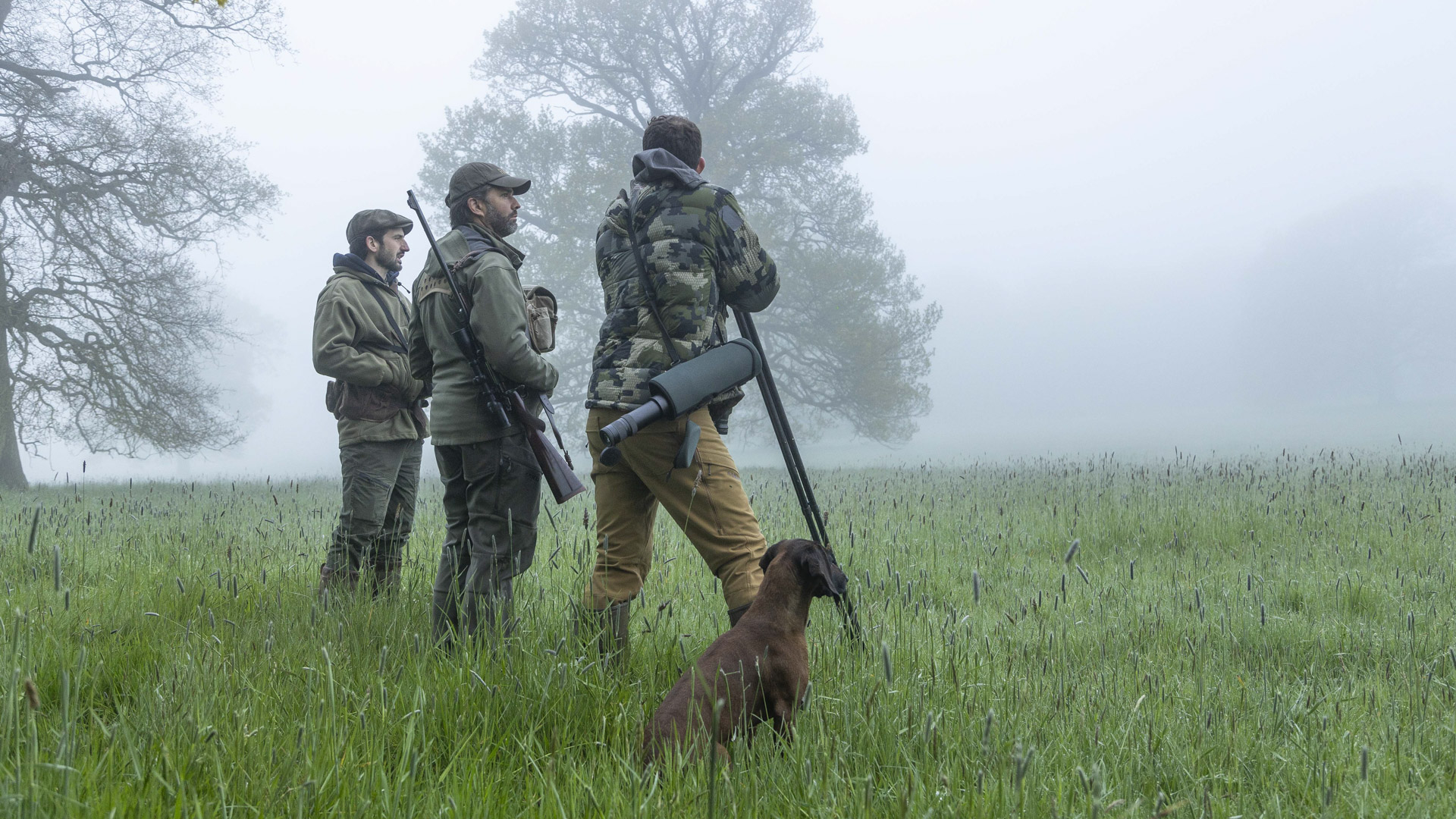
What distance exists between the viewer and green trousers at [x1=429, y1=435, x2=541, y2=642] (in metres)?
3.35

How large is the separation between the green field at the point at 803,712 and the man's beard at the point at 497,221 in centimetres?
157

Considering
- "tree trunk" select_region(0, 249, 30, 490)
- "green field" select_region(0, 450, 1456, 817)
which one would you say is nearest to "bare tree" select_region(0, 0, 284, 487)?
"tree trunk" select_region(0, 249, 30, 490)

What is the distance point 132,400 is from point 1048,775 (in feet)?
59.4

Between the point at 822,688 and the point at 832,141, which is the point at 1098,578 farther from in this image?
the point at 832,141

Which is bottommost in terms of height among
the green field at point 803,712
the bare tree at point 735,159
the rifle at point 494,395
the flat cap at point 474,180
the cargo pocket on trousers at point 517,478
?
the green field at point 803,712

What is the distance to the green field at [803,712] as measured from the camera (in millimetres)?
1852

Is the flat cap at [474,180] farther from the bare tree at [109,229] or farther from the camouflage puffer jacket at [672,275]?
the bare tree at [109,229]

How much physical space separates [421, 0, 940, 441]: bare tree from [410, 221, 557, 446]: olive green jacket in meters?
16.7

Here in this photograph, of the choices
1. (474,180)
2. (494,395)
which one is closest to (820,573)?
(494,395)

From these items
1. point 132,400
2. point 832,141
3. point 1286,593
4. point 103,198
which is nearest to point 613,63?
point 832,141

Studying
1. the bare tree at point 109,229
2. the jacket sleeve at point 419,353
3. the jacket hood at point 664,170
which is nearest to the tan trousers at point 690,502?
the jacket hood at point 664,170

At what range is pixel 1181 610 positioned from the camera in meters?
4.32

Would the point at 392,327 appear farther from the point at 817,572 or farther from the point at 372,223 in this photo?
the point at 817,572

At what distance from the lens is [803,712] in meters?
2.41
